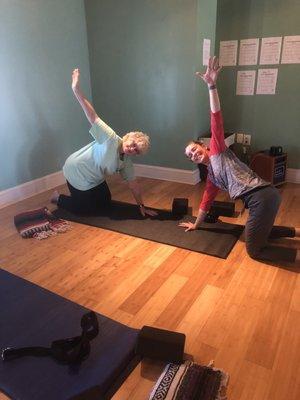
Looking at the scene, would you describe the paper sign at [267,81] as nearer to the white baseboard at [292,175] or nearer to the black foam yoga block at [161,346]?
the white baseboard at [292,175]

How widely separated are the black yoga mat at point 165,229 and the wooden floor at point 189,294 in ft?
0.23

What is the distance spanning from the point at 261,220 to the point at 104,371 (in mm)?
1284

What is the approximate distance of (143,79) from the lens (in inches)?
142

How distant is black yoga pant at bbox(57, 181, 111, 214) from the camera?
2.83 meters

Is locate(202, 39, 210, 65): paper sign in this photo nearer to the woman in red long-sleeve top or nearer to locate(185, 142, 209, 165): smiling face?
the woman in red long-sleeve top

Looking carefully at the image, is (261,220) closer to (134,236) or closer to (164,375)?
(134,236)

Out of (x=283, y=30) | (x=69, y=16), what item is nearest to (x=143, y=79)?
(x=69, y=16)

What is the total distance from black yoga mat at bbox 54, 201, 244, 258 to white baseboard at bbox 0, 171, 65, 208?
1.94ft

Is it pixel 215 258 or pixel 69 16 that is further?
pixel 69 16

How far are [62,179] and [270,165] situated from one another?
2.28m

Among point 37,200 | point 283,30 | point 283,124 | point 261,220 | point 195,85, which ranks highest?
point 283,30

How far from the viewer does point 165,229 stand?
101 inches

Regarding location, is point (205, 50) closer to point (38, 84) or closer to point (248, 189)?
point (38, 84)

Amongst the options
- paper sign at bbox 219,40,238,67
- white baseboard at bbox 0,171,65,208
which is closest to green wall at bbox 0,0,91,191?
white baseboard at bbox 0,171,65,208
